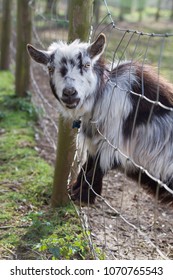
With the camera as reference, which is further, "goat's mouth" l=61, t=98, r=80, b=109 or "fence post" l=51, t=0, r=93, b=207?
"fence post" l=51, t=0, r=93, b=207

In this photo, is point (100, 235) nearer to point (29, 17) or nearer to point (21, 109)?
point (21, 109)

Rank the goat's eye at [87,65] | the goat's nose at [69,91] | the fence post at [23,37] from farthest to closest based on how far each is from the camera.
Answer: the fence post at [23,37]
the goat's eye at [87,65]
the goat's nose at [69,91]

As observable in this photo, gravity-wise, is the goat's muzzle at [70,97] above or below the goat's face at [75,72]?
below

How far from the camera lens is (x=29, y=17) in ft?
20.5

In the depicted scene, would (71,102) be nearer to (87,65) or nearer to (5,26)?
(87,65)

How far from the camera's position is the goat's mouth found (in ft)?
11.1

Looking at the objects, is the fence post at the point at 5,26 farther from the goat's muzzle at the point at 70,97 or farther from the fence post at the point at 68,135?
the goat's muzzle at the point at 70,97

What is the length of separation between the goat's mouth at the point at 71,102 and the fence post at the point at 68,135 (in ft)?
1.00

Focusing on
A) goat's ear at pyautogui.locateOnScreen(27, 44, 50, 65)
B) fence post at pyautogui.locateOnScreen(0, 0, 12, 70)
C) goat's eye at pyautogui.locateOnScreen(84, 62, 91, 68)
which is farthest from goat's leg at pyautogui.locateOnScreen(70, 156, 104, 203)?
fence post at pyautogui.locateOnScreen(0, 0, 12, 70)

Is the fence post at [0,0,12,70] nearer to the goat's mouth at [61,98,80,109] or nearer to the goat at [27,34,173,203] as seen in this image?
the goat at [27,34,173,203]

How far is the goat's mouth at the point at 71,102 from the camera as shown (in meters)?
3.40

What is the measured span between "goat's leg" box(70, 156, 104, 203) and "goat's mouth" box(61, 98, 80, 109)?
0.46 meters

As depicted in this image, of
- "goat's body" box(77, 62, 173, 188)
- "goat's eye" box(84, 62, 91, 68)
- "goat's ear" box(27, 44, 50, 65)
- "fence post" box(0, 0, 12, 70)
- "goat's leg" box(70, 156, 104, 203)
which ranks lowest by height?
"goat's leg" box(70, 156, 104, 203)

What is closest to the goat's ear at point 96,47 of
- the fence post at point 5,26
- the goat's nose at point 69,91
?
the goat's nose at point 69,91
